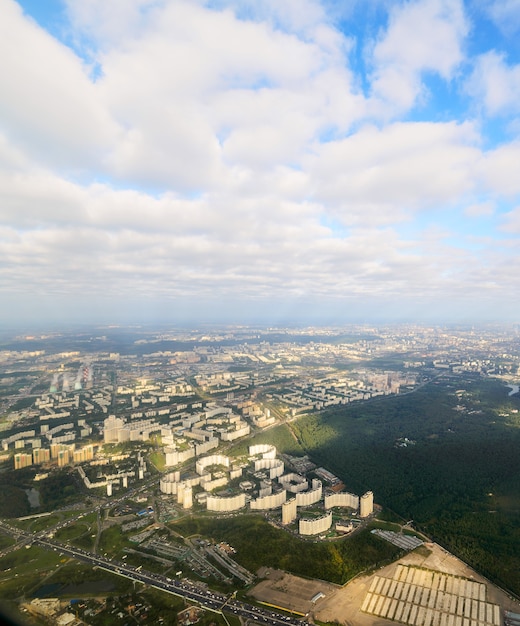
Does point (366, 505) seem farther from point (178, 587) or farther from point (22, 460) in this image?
point (22, 460)

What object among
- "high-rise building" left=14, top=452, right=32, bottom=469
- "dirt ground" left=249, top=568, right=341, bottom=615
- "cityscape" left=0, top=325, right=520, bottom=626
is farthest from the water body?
"dirt ground" left=249, top=568, right=341, bottom=615

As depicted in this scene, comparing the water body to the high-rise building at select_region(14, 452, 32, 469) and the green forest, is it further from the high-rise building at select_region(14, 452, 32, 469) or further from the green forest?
the green forest

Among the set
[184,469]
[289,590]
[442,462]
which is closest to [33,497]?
[184,469]

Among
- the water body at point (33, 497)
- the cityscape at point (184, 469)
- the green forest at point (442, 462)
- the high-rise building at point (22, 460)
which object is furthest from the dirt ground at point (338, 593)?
the high-rise building at point (22, 460)

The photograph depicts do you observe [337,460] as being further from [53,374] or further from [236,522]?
[53,374]

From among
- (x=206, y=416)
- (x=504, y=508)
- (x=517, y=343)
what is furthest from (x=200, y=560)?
(x=517, y=343)
